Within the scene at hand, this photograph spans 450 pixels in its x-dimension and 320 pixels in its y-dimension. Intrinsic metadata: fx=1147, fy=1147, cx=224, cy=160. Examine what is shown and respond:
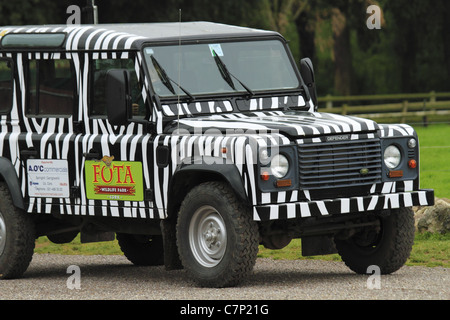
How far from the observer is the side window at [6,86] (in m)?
12.8

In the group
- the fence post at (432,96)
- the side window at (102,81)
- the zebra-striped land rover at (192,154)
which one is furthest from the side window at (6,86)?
the fence post at (432,96)

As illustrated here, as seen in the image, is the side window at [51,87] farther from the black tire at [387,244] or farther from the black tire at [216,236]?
the black tire at [387,244]

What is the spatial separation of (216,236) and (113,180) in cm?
148

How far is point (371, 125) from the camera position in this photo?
10836 mm

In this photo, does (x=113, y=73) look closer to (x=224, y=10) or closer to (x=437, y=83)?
(x=224, y=10)

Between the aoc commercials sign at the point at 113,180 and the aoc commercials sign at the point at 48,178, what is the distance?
1.17 ft

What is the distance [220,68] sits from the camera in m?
11.8

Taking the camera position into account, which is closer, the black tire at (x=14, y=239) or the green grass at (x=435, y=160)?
the black tire at (x=14, y=239)

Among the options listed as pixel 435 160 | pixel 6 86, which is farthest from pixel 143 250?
pixel 435 160

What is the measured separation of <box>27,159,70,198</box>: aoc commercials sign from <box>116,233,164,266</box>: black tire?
160cm

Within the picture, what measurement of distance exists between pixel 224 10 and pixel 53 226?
23.5 meters

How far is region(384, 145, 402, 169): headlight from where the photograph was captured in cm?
1095

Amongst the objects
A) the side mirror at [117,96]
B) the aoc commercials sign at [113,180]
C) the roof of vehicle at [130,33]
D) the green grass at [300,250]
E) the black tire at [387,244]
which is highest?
the roof of vehicle at [130,33]

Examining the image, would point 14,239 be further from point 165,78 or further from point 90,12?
point 90,12
